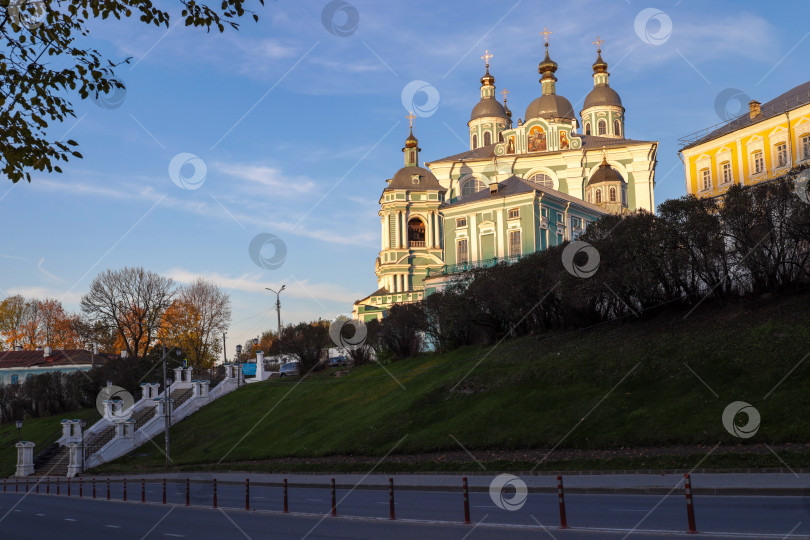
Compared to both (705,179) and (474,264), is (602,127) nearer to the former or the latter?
(474,264)

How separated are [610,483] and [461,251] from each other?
5301 centimetres

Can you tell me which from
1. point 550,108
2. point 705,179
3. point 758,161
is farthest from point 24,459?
point 550,108

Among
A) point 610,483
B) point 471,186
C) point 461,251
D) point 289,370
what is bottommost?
point 610,483

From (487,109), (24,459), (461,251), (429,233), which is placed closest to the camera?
(24,459)

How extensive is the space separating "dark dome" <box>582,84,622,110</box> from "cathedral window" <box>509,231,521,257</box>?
3475 cm

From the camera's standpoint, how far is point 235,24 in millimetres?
12234

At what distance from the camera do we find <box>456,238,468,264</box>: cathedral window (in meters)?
74.5

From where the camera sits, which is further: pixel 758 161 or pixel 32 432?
pixel 32 432

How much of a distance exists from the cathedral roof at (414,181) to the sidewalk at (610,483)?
60096 millimetres

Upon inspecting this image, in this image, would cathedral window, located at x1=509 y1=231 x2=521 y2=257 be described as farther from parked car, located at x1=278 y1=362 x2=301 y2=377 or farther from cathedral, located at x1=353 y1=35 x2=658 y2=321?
parked car, located at x1=278 y1=362 x2=301 y2=377

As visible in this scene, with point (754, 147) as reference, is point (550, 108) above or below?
above

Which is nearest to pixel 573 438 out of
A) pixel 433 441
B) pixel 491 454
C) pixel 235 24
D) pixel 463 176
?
pixel 491 454

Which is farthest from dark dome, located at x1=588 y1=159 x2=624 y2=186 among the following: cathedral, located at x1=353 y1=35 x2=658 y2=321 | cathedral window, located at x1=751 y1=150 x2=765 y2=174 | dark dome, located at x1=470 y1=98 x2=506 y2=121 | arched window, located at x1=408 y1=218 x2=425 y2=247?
cathedral window, located at x1=751 y1=150 x2=765 y2=174

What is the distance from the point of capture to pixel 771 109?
53.2m
